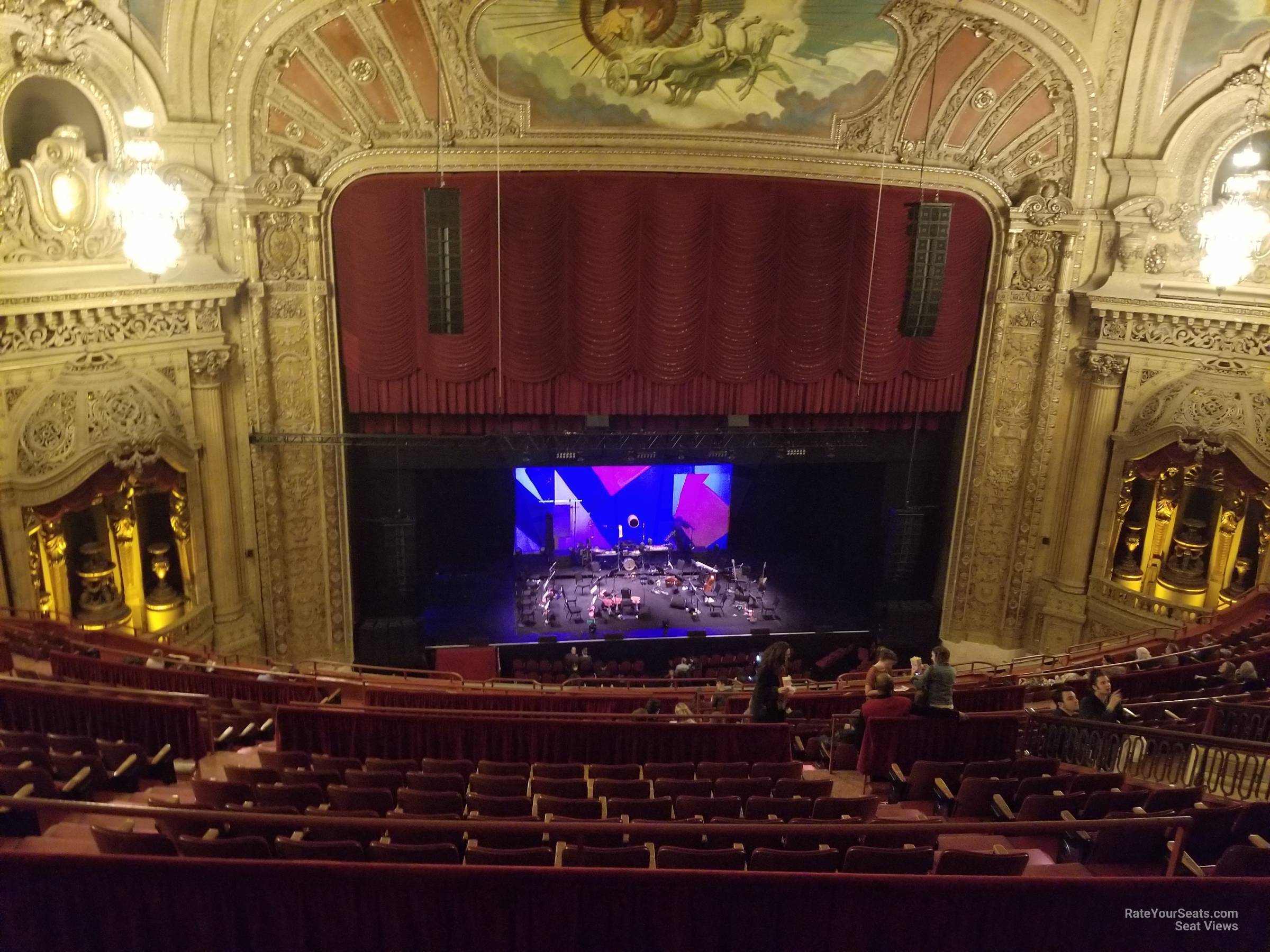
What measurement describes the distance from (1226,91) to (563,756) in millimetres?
12959

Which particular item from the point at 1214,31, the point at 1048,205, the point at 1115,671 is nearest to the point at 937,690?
the point at 1115,671

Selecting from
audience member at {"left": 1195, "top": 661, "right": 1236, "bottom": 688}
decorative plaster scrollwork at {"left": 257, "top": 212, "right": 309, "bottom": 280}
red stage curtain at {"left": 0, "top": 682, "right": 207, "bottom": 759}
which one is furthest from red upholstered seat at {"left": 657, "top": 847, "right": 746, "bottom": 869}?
decorative plaster scrollwork at {"left": 257, "top": 212, "right": 309, "bottom": 280}

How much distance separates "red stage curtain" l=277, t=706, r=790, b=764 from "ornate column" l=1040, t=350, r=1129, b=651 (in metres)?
9.58

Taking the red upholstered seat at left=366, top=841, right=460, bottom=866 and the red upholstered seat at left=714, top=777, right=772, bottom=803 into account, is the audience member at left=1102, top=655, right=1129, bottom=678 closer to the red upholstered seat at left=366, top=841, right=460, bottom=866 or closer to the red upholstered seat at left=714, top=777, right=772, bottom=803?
the red upholstered seat at left=714, top=777, right=772, bottom=803

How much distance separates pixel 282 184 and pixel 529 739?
29.2 ft

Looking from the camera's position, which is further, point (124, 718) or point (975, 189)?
point (975, 189)

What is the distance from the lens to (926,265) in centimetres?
1256

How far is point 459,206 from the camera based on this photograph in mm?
11664

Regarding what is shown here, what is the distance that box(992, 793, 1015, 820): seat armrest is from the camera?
5.32 meters

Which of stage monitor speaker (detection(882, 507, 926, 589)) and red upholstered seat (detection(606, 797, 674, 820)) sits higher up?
red upholstered seat (detection(606, 797, 674, 820))

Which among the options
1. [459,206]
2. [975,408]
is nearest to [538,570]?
[459,206]

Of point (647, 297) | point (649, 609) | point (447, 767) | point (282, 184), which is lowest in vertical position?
point (649, 609)

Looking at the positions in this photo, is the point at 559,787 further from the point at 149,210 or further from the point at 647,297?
the point at 647,297

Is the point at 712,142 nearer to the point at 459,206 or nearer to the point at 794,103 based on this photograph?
the point at 794,103
